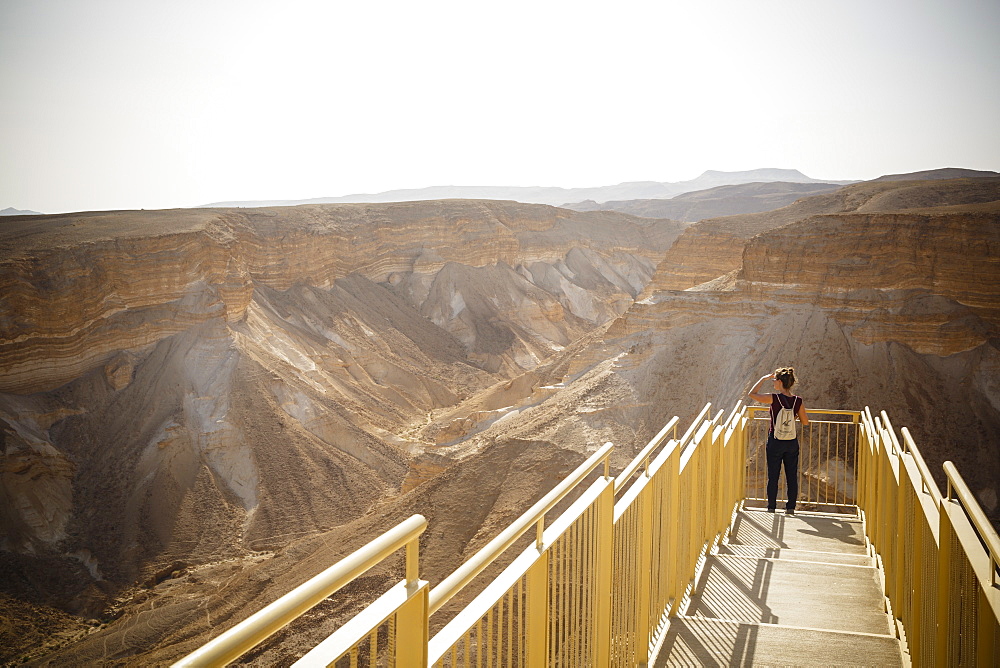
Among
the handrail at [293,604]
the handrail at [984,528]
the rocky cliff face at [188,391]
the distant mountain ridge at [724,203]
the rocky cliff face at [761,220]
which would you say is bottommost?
the rocky cliff face at [188,391]

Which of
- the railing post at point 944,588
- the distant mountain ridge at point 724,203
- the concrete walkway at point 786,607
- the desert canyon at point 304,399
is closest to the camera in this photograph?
the railing post at point 944,588

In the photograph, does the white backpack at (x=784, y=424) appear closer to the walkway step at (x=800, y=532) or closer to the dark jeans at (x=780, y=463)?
the dark jeans at (x=780, y=463)

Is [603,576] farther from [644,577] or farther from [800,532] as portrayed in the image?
[800,532]

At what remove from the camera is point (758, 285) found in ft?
75.7

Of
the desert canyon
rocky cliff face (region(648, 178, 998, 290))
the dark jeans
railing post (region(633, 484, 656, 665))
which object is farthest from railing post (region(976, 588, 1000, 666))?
rocky cliff face (region(648, 178, 998, 290))

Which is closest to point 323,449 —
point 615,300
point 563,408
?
point 563,408

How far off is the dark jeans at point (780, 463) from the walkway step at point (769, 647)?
427 centimetres

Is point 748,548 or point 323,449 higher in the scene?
point 748,548

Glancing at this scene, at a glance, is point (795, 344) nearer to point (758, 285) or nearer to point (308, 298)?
point (758, 285)

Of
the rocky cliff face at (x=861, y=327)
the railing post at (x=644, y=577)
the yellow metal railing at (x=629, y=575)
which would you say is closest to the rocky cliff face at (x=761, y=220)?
the rocky cliff face at (x=861, y=327)

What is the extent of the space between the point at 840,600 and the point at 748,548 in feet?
6.45

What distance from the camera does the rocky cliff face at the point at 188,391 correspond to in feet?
72.5

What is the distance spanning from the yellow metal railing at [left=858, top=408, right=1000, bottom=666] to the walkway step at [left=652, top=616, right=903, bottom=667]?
1.03ft

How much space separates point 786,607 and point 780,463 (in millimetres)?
3542
